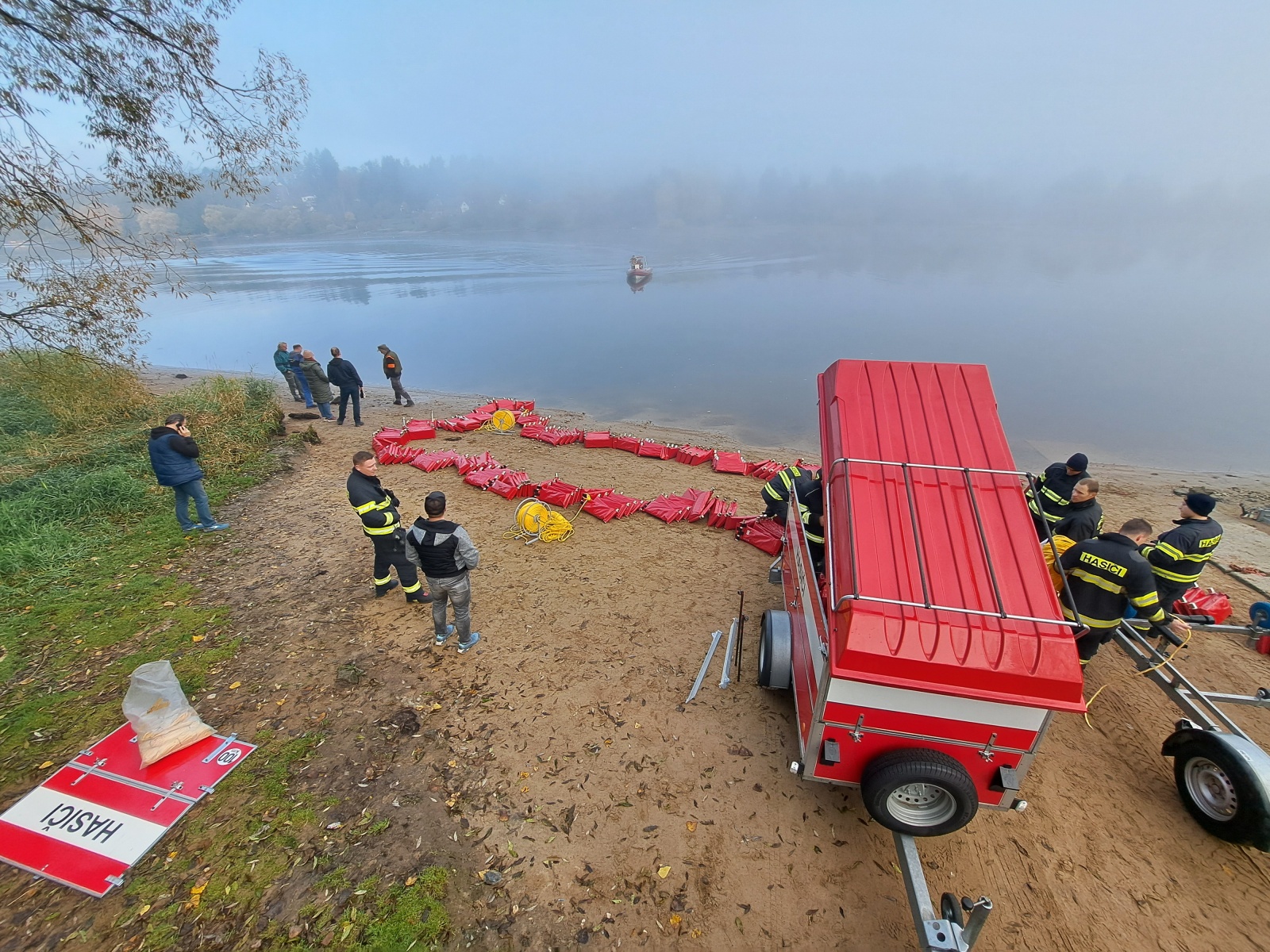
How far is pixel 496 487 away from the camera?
10273mm

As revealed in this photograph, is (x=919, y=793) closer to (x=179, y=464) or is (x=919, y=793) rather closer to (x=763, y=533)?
(x=763, y=533)

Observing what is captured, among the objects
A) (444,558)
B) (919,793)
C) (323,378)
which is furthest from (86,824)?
(323,378)

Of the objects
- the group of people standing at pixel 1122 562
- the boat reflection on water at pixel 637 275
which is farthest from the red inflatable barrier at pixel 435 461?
the boat reflection on water at pixel 637 275

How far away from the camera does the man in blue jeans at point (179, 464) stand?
7.50 m

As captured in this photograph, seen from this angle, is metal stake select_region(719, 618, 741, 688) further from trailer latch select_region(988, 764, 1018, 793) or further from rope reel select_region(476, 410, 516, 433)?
rope reel select_region(476, 410, 516, 433)

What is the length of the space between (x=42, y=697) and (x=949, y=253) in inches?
5125

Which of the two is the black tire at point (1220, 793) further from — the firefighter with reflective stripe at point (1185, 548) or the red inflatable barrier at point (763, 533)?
the red inflatable barrier at point (763, 533)

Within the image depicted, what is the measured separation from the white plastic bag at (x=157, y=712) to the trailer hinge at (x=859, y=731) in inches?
218

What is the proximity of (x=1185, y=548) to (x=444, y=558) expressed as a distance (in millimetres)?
7740

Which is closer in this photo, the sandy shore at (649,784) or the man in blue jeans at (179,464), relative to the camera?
the sandy shore at (649,784)


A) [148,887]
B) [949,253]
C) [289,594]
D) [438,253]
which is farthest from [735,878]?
[949,253]

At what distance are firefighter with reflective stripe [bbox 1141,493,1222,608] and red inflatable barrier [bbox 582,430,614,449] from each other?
1004 cm

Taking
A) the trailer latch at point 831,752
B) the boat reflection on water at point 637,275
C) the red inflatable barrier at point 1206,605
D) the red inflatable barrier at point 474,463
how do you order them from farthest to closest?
the boat reflection on water at point 637,275
the red inflatable barrier at point 474,463
the red inflatable barrier at point 1206,605
the trailer latch at point 831,752

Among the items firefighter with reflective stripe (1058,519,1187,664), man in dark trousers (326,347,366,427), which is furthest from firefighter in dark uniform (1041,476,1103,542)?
man in dark trousers (326,347,366,427)
